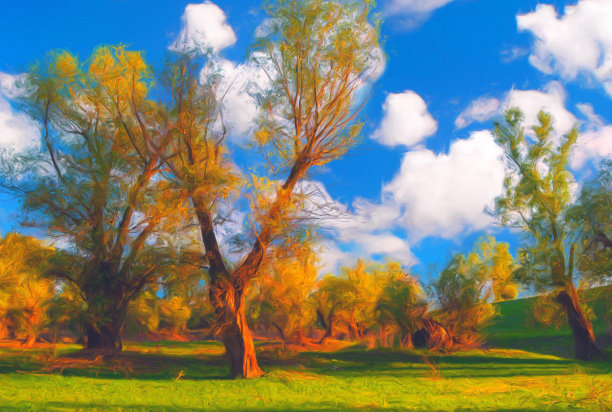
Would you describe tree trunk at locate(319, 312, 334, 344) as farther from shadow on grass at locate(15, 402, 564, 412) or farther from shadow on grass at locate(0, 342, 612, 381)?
shadow on grass at locate(15, 402, 564, 412)

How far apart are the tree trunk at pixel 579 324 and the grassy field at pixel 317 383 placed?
135 centimetres

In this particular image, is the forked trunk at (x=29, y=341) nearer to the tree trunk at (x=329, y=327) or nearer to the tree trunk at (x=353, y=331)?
the tree trunk at (x=329, y=327)

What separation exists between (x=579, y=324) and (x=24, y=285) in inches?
1386

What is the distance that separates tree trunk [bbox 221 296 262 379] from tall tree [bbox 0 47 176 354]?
444 centimetres


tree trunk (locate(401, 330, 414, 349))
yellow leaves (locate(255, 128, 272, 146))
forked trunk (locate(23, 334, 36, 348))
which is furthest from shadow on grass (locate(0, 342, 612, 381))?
forked trunk (locate(23, 334, 36, 348))

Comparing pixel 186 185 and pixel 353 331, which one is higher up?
pixel 186 185

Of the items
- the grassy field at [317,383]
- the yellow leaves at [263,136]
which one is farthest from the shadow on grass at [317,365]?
the yellow leaves at [263,136]

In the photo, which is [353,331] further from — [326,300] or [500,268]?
[500,268]

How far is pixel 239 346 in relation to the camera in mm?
16250

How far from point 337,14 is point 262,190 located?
782 cm

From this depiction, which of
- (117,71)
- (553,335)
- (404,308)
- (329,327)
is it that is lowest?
(553,335)

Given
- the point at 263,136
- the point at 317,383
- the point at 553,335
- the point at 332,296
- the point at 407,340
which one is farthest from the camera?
the point at 553,335

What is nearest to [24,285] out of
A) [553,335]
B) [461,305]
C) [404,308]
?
[404,308]

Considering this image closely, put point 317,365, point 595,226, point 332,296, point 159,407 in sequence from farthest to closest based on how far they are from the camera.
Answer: point 332,296 < point 595,226 < point 317,365 < point 159,407
